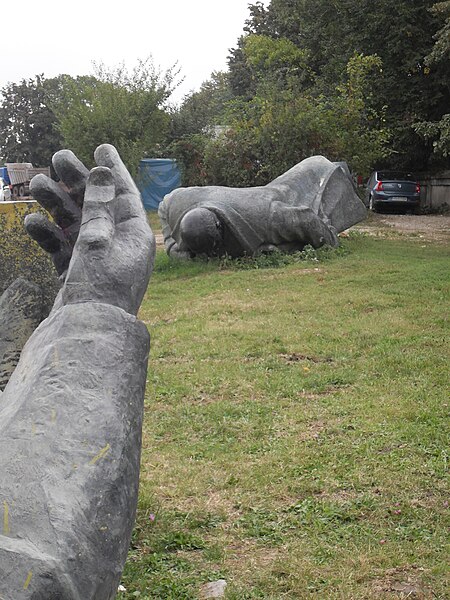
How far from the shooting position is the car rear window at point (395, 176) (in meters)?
24.2

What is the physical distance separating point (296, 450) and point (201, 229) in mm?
6637

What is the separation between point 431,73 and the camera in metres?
23.1

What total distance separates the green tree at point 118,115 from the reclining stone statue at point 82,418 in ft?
65.8

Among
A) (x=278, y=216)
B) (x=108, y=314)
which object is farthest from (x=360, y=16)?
(x=108, y=314)

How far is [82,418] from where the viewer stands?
5.97 feet

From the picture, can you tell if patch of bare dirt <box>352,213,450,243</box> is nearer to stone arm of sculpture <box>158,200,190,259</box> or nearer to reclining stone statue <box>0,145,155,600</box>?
stone arm of sculpture <box>158,200,190,259</box>

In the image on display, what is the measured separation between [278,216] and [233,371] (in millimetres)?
5409

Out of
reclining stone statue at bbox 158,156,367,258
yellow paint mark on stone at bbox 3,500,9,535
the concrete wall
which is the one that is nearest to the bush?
yellow paint mark on stone at bbox 3,500,9,535

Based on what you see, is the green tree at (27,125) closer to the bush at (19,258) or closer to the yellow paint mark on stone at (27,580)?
the bush at (19,258)

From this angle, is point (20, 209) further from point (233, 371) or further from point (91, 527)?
point (91, 527)

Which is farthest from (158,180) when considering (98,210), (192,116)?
(98,210)

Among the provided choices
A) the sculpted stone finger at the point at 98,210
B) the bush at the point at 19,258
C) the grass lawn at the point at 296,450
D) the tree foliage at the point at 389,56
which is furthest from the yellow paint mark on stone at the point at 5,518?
the tree foliage at the point at 389,56

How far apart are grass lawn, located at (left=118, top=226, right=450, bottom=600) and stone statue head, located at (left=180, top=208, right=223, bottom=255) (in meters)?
2.19

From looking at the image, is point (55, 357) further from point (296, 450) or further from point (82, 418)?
point (296, 450)
